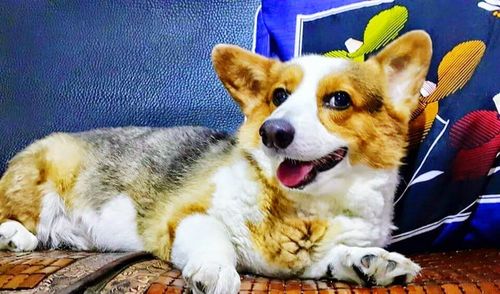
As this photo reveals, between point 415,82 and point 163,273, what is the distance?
1.65ft

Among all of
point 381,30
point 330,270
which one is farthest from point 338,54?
point 330,270

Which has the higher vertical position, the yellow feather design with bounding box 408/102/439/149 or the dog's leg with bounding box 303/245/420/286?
the yellow feather design with bounding box 408/102/439/149

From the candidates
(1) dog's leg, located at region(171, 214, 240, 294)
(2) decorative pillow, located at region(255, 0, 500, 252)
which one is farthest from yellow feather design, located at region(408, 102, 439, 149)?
(1) dog's leg, located at region(171, 214, 240, 294)

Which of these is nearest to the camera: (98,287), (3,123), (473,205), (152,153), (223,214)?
(98,287)

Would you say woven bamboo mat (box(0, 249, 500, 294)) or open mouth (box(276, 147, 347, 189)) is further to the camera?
open mouth (box(276, 147, 347, 189))

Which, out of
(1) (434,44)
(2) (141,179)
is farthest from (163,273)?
(1) (434,44)

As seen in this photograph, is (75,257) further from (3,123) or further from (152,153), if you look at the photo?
(3,123)

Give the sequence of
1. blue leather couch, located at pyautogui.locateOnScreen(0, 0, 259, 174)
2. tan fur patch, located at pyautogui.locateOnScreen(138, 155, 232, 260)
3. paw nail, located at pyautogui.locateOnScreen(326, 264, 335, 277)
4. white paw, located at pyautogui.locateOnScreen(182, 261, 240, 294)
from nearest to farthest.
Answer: white paw, located at pyautogui.locateOnScreen(182, 261, 240, 294) < paw nail, located at pyautogui.locateOnScreen(326, 264, 335, 277) < tan fur patch, located at pyautogui.locateOnScreen(138, 155, 232, 260) < blue leather couch, located at pyautogui.locateOnScreen(0, 0, 259, 174)

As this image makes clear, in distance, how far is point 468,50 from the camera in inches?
47.2

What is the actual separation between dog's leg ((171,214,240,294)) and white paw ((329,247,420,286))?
17 centimetres

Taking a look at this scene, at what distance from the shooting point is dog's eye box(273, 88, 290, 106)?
3.66 feet

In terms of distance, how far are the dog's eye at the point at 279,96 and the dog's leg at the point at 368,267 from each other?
254 millimetres

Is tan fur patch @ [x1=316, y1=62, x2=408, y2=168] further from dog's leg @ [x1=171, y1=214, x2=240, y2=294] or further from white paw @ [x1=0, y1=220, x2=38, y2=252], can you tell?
white paw @ [x1=0, y1=220, x2=38, y2=252]

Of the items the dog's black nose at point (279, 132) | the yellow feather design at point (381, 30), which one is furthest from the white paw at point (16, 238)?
the yellow feather design at point (381, 30)
